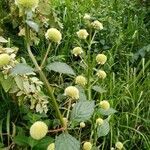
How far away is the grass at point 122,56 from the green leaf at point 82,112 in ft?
2.83

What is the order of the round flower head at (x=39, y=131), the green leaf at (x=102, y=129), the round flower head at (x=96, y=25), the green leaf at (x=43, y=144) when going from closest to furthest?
the round flower head at (x=39, y=131) → the green leaf at (x=102, y=129) → the green leaf at (x=43, y=144) → the round flower head at (x=96, y=25)

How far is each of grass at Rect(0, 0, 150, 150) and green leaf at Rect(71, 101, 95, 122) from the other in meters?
0.86

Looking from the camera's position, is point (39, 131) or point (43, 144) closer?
point (39, 131)

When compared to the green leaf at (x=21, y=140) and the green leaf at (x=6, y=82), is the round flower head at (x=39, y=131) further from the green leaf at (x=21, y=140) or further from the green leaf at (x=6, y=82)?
the green leaf at (x=21, y=140)

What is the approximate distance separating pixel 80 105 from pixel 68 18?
1.83 metres

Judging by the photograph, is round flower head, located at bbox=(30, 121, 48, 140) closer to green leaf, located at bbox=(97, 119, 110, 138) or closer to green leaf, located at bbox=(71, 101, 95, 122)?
green leaf, located at bbox=(71, 101, 95, 122)

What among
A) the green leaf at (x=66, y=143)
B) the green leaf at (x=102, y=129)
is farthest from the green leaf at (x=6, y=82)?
the green leaf at (x=66, y=143)

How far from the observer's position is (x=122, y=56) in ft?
10.8

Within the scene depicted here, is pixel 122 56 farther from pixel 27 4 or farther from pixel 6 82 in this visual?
pixel 27 4

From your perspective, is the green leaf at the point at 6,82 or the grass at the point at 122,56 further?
the grass at the point at 122,56

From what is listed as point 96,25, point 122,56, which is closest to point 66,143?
point 96,25

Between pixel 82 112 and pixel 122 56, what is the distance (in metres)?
1.76

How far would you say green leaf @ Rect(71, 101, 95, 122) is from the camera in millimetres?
1548

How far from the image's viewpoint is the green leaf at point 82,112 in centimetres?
155
